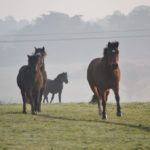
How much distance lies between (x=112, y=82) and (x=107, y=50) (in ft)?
4.58

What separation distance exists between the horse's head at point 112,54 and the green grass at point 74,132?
205 centimetres

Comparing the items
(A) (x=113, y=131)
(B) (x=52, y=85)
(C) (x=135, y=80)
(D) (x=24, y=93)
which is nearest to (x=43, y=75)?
(D) (x=24, y=93)

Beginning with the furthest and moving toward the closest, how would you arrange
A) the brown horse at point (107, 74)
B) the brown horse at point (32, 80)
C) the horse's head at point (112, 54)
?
the brown horse at point (32, 80) < the brown horse at point (107, 74) < the horse's head at point (112, 54)

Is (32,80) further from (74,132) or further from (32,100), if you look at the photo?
(74,132)

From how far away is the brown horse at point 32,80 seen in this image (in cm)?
2523

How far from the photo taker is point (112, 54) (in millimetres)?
23016

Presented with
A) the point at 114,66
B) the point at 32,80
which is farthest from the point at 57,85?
the point at 114,66

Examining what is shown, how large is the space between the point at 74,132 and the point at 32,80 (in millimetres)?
7347

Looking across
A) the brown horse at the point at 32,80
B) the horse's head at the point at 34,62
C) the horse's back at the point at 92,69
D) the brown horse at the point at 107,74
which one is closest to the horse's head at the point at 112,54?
the brown horse at the point at 107,74

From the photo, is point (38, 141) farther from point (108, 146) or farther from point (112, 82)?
point (112, 82)

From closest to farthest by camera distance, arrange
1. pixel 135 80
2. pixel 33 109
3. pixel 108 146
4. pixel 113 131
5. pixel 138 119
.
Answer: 1. pixel 108 146
2. pixel 113 131
3. pixel 138 119
4. pixel 33 109
5. pixel 135 80

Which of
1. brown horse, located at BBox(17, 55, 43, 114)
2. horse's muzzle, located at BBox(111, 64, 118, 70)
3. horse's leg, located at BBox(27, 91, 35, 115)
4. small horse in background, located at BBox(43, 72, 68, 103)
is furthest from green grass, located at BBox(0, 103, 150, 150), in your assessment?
small horse in background, located at BBox(43, 72, 68, 103)

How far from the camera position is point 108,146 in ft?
52.0

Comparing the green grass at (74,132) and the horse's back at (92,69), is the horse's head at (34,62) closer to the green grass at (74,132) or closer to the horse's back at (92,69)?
the green grass at (74,132)
